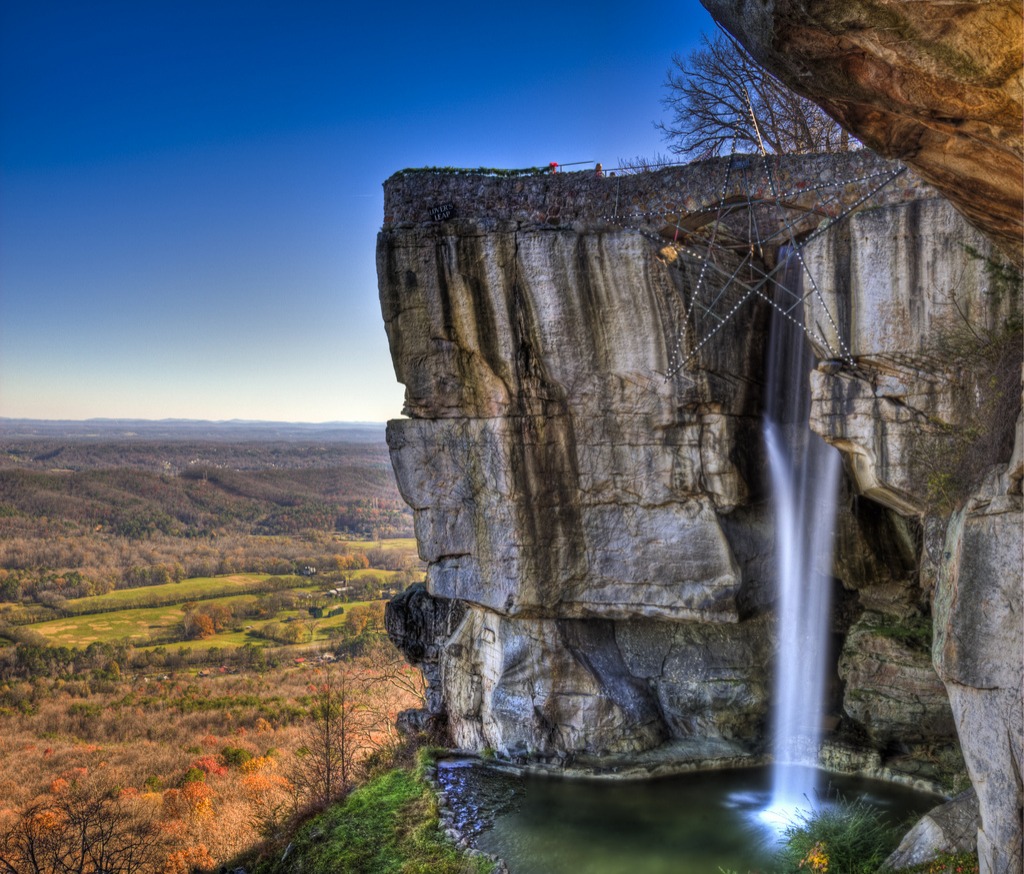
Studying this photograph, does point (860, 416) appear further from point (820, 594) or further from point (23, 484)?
point (23, 484)

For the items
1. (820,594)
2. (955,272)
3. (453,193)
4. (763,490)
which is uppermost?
(453,193)

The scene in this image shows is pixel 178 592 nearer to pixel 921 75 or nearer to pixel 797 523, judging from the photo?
pixel 797 523

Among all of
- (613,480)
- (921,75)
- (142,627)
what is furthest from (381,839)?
(142,627)

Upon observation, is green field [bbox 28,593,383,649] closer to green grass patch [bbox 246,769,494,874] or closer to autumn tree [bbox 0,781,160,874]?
autumn tree [bbox 0,781,160,874]

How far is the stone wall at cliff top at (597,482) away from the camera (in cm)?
1457

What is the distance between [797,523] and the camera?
15.8 m

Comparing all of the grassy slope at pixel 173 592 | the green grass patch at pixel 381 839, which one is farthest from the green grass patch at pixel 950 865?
the grassy slope at pixel 173 592

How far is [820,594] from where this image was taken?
16047 millimetres

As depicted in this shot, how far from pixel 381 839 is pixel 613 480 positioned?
7.01 m

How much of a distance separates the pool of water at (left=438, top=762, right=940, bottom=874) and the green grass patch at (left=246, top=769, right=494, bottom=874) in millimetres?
Result: 521

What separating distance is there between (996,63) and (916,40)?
1.80 ft

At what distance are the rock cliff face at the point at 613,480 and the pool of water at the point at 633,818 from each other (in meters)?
1.05

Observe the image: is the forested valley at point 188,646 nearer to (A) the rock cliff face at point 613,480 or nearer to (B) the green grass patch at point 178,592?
(B) the green grass patch at point 178,592

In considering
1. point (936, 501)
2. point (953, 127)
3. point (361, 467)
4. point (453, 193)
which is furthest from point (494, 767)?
point (361, 467)
